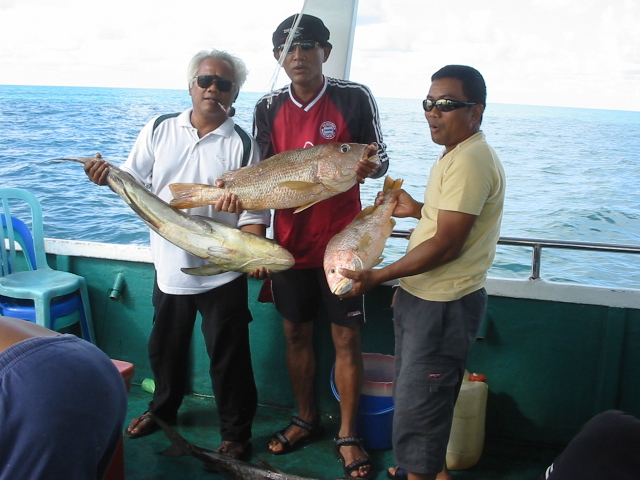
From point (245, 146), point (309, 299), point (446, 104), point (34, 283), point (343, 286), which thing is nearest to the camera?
point (446, 104)

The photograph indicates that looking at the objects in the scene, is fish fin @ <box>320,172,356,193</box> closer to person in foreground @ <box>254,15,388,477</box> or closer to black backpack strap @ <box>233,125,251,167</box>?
person in foreground @ <box>254,15,388,477</box>

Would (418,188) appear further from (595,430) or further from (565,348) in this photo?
(595,430)

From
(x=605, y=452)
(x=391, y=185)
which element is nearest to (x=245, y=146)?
(x=391, y=185)

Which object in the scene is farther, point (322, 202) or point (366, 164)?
point (322, 202)

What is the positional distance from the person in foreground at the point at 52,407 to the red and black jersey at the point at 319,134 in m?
2.02

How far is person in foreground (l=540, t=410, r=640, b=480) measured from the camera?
3.78 feet

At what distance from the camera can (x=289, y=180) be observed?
288 centimetres

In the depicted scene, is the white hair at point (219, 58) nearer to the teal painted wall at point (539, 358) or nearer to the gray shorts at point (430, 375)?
the teal painted wall at point (539, 358)

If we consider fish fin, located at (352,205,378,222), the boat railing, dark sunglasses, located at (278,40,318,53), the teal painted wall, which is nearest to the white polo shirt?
dark sunglasses, located at (278,40,318,53)

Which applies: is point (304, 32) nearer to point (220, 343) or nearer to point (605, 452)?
point (220, 343)

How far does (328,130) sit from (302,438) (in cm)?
180

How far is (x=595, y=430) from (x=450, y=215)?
1339mm

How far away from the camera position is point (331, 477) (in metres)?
3.39

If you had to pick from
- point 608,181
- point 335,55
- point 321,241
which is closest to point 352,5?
point 335,55
